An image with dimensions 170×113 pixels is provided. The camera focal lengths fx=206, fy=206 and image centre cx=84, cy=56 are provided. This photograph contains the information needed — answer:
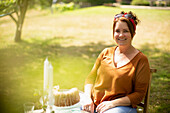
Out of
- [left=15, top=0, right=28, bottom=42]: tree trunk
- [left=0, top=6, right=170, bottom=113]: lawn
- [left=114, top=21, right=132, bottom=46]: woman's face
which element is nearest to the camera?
[left=114, top=21, right=132, bottom=46]: woman's face

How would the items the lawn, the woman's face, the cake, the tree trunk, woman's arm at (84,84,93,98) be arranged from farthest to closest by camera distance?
1. the tree trunk
2. the lawn
3. woman's arm at (84,84,93,98)
4. the woman's face
5. the cake

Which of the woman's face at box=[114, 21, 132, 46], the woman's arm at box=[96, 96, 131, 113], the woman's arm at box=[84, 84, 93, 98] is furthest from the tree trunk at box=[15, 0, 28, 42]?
the woman's arm at box=[96, 96, 131, 113]

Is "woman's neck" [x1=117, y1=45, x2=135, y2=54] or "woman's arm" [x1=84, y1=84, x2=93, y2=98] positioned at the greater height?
"woman's neck" [x1=117, y1=45, x2=135, y2=54]

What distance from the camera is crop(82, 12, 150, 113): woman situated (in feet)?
6.91

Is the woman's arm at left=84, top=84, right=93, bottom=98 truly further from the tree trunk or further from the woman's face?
the tree trunk

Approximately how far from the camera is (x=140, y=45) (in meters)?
8.92

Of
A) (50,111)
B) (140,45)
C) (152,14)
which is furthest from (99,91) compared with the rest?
(152,14)

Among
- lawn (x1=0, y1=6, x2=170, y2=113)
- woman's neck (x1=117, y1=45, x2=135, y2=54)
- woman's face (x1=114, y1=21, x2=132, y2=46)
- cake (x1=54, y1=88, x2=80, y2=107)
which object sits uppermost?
woman's face (x1=114, y1=21, x2=132, y2=46)

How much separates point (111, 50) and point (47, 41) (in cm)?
755

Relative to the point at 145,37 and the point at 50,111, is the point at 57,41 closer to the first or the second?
the point at 145,37

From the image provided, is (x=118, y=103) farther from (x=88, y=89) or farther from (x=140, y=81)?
(x=88, y=89)

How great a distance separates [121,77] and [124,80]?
0.04m

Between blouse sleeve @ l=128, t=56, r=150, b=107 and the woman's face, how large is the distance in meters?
0.28

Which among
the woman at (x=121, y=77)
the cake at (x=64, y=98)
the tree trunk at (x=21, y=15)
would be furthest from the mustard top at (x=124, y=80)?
the tree trunk at (x=21, y=15)
